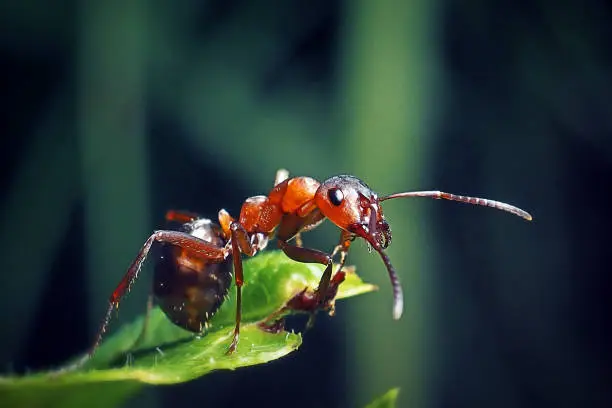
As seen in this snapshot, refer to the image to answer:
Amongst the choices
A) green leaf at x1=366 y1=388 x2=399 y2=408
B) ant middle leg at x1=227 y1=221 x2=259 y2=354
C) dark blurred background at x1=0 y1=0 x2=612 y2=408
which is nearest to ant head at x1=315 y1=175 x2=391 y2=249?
ant middle leg at x1=227 y1=221 x2=259 y2=354

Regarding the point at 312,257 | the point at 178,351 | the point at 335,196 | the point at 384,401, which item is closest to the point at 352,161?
the point at 335,196

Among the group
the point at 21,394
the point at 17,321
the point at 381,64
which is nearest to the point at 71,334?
the point at 17,321

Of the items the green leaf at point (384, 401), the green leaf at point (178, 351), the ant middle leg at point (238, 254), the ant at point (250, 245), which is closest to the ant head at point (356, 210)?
the ant at point (250, 245)

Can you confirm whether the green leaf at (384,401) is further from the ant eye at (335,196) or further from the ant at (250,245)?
the ant eye at (335,196)

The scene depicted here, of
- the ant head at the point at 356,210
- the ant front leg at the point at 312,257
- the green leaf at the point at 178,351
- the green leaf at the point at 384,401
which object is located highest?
the ant head at the point at 356,210

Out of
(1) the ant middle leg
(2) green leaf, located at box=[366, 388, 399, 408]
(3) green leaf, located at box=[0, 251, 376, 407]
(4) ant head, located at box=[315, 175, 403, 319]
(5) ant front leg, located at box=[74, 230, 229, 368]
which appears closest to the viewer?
(3) green leaf, located at box=[0, 251, 376, 407]

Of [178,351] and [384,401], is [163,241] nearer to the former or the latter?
[178,351]

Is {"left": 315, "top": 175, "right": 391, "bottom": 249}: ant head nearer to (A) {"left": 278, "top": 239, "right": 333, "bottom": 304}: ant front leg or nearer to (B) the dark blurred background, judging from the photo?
(A) {"left": 278, "top": 239, "right": 333, "bottom": 304}: ant front leg
